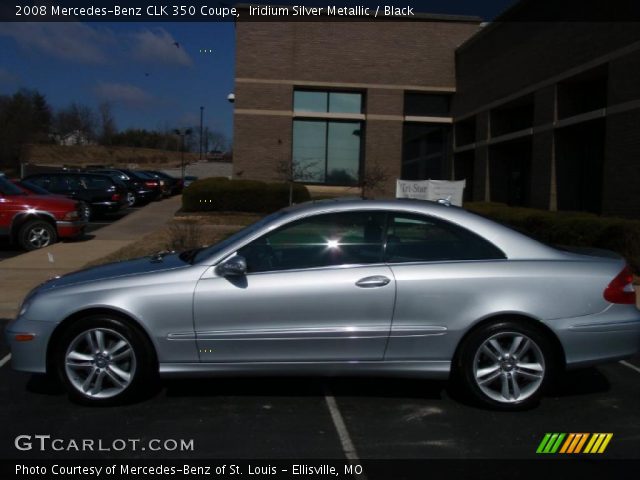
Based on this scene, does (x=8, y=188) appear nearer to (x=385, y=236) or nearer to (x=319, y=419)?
(x=385, y=236)

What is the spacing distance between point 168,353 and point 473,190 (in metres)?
21.8

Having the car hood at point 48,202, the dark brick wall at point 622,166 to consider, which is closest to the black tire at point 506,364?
the dark brick wall at point 622,166

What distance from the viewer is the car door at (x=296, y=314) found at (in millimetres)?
4820

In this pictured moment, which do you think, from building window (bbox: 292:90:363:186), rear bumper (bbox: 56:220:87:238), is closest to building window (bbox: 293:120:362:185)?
building window (bbox: 292:90:363:186)

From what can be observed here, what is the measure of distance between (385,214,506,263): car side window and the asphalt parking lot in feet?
3.68

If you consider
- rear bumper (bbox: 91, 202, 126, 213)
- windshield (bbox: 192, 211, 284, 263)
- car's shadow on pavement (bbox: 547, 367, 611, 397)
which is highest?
windshield (bbox: 192, 211, 284, 263)

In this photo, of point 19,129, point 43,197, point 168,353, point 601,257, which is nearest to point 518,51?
point 43,197

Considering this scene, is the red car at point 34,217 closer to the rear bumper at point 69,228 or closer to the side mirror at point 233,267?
the rear bumper at point 69,228

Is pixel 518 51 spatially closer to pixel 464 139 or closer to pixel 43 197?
pixel 464 139

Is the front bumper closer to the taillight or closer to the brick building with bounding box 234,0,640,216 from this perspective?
the taillight

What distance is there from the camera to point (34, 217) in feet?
47.4

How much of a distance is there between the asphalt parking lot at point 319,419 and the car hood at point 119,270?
902mm

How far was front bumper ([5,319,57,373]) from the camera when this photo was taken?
491 cm

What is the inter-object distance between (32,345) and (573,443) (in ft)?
12.5
